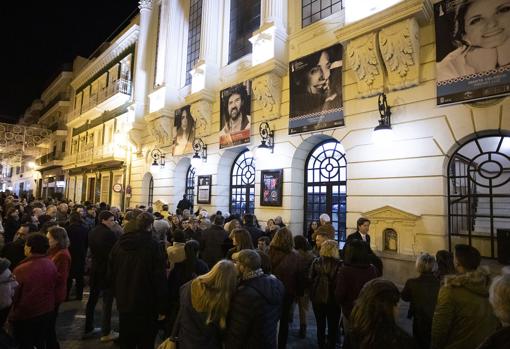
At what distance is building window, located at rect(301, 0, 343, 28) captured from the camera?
32.8ft

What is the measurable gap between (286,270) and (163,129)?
13085 mm

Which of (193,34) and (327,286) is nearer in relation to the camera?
(327,286)

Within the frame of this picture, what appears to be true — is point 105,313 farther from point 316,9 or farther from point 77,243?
point 316,9

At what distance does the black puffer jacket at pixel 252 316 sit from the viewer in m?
2.42

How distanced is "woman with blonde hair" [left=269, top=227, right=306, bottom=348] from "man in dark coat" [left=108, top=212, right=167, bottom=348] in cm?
151

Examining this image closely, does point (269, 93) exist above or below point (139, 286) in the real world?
above

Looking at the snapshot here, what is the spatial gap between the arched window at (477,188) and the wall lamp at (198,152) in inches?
360

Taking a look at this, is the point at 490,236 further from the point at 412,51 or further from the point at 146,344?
the point at 146,344

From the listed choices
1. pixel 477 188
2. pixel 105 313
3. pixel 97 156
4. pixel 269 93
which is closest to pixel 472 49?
pixel 477 188

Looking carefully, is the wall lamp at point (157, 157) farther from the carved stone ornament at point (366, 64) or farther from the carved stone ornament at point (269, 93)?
the carved stone ornament at point (366, 64)

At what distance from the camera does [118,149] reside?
787 inches

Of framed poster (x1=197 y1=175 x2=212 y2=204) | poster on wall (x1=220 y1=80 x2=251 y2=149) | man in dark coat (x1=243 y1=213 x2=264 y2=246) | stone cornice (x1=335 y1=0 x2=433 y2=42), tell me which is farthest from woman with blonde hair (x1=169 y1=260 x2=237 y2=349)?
framed poster (x1=197 y1=175 x2=212 y2=204)

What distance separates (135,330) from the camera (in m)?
3.43

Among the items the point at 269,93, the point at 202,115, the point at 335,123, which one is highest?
the point at 269,93
